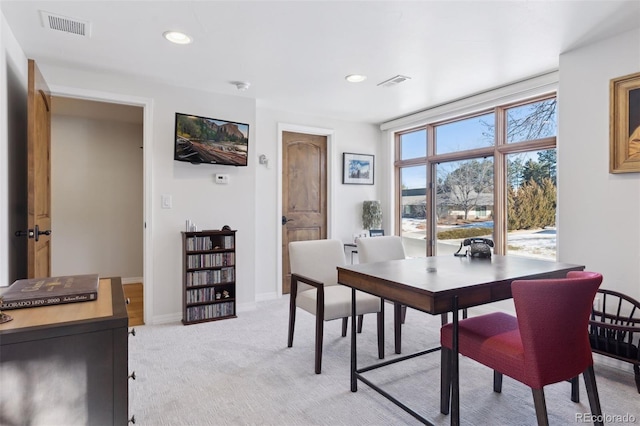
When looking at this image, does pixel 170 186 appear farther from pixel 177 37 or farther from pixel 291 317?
pixel 291 317

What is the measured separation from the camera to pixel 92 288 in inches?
54.4

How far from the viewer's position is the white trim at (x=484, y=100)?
3.37 m

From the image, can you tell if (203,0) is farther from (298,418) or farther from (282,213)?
(282,213)

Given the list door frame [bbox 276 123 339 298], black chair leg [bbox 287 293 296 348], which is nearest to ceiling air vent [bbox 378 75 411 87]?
door frame [bbox 276 123 339 298]

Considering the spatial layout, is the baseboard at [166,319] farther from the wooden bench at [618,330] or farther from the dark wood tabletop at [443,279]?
the wooden bench at [618,330]

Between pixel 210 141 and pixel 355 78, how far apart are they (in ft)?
5.32

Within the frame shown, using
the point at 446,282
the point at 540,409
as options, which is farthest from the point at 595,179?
the point at 540,409

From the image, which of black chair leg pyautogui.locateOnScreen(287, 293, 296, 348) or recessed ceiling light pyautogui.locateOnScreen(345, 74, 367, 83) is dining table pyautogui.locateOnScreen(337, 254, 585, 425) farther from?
recessed ceiling light pyautogui.locateOnScreen(345, 74, 367, 83)

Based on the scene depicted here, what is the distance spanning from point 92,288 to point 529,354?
1819 millimetres

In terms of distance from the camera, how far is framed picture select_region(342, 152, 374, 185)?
521cm

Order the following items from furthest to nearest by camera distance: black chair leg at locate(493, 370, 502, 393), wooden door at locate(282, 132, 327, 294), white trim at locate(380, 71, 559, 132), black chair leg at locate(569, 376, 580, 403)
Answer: wooden door at locate(282, 132, 327, 294), white trim at locate(380, 71, 559, 132), black chair leg at locate(493, 370, 502, 393), black chair leg at locate(569, 376, 580, 403)

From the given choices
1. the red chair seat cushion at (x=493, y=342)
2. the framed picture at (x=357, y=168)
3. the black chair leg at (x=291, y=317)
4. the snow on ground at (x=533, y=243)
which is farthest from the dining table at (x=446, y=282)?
the framed picture at (x=357, y=168)

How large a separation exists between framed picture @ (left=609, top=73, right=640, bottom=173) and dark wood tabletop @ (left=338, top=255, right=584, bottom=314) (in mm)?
885

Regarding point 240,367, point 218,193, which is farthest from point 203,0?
point 240,367
